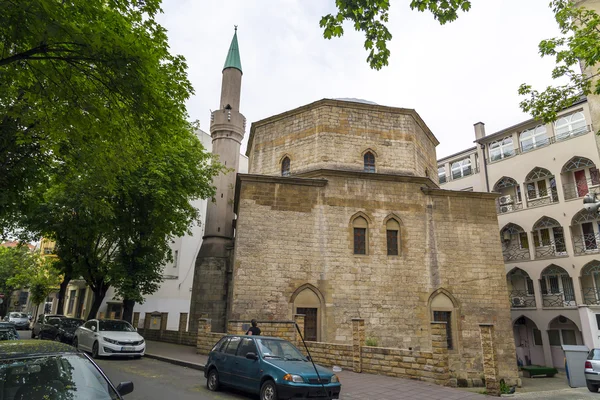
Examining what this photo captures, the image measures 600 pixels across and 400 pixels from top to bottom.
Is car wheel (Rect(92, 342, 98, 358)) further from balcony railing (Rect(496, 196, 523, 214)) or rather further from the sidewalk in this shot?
balcony railing (Rect(496, 196, 523, 214))

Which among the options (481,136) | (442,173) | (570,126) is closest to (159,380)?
(570,126)

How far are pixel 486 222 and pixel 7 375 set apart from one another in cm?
1800

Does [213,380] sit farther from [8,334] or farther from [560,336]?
[560,336]

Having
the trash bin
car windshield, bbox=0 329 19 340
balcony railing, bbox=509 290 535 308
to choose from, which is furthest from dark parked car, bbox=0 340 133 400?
balcony railing, bbox=509 290 535 308

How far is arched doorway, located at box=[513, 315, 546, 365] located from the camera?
23.7 meters

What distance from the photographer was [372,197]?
56.7 feet

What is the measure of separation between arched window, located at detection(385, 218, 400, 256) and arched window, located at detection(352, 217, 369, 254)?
101 cm

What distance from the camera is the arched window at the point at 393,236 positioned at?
1678cm

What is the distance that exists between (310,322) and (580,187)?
19.0m

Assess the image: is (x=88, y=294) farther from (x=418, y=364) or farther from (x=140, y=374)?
(x=418, y=364)

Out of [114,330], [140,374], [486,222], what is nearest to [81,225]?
[114,330]

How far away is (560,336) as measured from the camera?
2286 centimetres

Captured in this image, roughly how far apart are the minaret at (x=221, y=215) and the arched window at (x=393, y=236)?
798 centimetres

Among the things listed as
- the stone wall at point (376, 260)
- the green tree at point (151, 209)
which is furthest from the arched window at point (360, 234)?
the green tree at point (151, 209)
